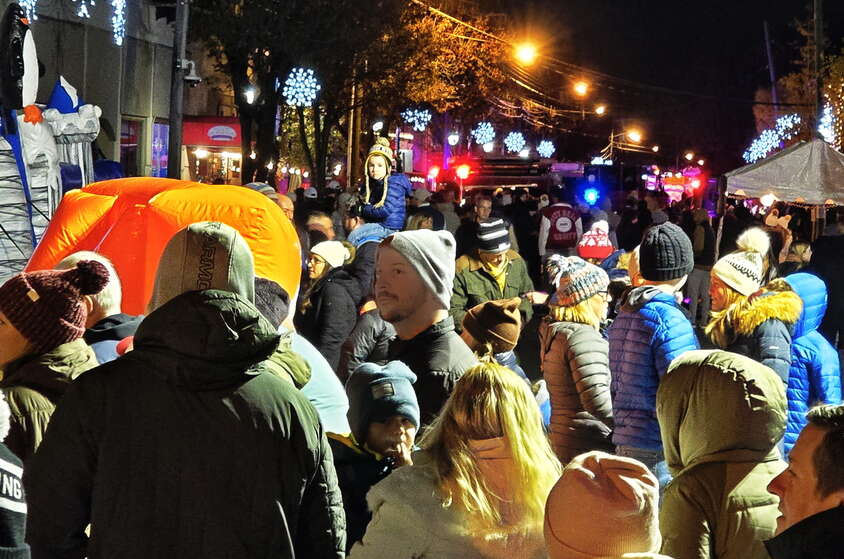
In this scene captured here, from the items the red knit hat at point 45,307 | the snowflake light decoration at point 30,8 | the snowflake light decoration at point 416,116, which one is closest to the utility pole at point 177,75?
the snowflake light decoration at point 30,8

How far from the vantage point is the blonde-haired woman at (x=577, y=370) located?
6.00 meters

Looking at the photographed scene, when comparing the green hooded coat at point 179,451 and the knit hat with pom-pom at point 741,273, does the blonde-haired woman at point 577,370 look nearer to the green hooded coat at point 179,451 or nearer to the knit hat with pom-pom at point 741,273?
the knit hat with pom-pom at point 741,273

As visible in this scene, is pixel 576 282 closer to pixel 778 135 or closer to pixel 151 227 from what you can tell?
pixel 151 227

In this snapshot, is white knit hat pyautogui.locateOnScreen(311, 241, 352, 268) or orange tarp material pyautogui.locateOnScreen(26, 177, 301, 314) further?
white knit hat pyautogui.locateOnScreen(311, 241, 352, 268)

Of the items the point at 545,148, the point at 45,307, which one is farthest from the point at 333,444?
the point at 545,148

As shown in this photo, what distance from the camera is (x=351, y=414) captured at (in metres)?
3.97

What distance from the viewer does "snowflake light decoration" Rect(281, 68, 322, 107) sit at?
88.1 ft

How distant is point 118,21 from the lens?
2222 cm

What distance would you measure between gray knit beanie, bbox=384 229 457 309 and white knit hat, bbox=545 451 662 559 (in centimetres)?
215

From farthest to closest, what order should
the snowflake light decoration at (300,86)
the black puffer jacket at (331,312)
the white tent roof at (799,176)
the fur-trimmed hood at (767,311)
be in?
the snowflake light decoration at (300,86) < the white tent roof at (799,176) < the black puffer jacket at (331,312) < the fur-trimmed hood at (767,311)

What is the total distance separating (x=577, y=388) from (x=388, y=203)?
6.34 meters

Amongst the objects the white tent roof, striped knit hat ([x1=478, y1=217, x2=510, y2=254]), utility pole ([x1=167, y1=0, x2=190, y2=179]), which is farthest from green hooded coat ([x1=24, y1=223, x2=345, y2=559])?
utility pole ([x1=167, y1=0, x2=190, y2=179])

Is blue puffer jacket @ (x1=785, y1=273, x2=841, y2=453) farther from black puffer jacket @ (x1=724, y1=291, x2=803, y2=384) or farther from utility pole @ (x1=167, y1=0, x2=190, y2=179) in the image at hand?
utility pole @ (x1=167, y1=0, x2=190, y2=179)

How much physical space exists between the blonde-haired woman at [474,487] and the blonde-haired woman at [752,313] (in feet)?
10.1
